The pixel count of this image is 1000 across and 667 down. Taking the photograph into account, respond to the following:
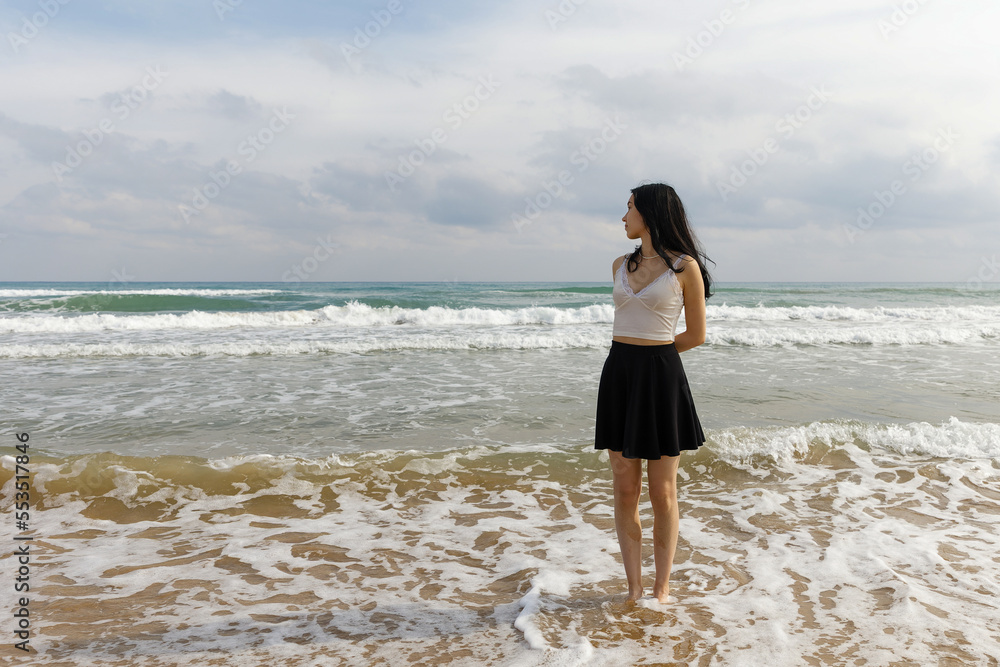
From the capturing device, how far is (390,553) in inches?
164

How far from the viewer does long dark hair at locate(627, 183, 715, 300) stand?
2975 mm

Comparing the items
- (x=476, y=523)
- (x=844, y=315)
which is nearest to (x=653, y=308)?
(x=476, y=523)

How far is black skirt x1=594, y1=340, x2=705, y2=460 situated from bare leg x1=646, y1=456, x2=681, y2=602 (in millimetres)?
118

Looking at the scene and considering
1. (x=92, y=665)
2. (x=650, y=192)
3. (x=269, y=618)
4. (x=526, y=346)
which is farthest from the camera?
(x=526, y=346)

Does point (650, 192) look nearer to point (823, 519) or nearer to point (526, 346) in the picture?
point (823, 519)

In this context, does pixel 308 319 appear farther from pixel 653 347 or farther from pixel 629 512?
pixel 653 347

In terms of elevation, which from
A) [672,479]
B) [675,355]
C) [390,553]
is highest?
[675,355]

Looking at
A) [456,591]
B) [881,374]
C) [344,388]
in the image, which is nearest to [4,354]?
[344,388]

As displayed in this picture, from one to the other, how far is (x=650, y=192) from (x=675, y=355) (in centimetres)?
87

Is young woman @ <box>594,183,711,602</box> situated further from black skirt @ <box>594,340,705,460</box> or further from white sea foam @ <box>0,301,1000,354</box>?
white sea foam @ <box>0,301,1000,354</box>

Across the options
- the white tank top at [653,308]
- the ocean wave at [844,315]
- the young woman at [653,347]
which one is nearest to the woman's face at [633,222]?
the young woman at [653,347]

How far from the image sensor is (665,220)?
297 cm

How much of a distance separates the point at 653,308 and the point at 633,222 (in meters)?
0.47

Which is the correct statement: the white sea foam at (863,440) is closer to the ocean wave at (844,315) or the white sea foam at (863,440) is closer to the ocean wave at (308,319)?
the ocean wave at (308,319)
